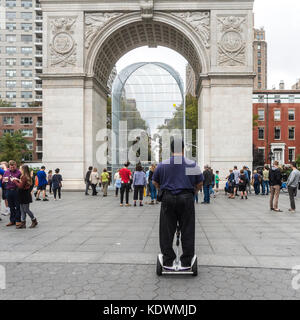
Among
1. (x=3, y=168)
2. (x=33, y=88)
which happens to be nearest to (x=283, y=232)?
(x=3, y=168)

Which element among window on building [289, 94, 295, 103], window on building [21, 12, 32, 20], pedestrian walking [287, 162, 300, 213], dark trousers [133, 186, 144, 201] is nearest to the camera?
pedestrian walking [287, 162, 300, 213]

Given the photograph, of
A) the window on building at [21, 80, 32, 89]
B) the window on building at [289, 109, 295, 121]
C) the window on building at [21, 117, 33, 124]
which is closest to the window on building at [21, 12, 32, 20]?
the window on building at [21, 80, 32, 89]

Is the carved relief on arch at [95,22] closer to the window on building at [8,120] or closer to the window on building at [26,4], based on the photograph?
the window on building at [8,120]

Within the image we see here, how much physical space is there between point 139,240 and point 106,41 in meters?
18.4

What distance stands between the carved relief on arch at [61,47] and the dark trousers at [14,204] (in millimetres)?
14637

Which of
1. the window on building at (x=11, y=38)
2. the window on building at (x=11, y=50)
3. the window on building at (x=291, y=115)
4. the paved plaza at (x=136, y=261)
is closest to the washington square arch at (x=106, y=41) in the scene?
Result: the paved plaza at (x=136, y=261)

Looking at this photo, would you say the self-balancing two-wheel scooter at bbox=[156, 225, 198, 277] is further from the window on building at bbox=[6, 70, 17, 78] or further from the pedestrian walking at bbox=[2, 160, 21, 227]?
the window on building at bbox=[6, 70, 17, 78]

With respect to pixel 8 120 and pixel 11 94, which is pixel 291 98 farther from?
pixel 11 94

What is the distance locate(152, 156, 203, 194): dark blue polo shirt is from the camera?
461 cm

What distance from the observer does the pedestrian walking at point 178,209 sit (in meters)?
4.57

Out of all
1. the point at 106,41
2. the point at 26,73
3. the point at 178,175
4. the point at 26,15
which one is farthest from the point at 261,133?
the point at 178,175

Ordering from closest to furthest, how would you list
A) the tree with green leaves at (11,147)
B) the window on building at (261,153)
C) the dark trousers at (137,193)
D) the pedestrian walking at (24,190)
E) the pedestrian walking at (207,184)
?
1. the pedestrian walking at (24,190)
2. the dark trousers at (137,193)
3. the pedestrian walking at (207,184)
4. the tree with green leaves at (11,147)
5. the window on building at (261,153)

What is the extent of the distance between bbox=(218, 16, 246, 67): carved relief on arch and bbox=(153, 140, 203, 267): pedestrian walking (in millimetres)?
18128

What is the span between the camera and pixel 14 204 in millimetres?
8859
